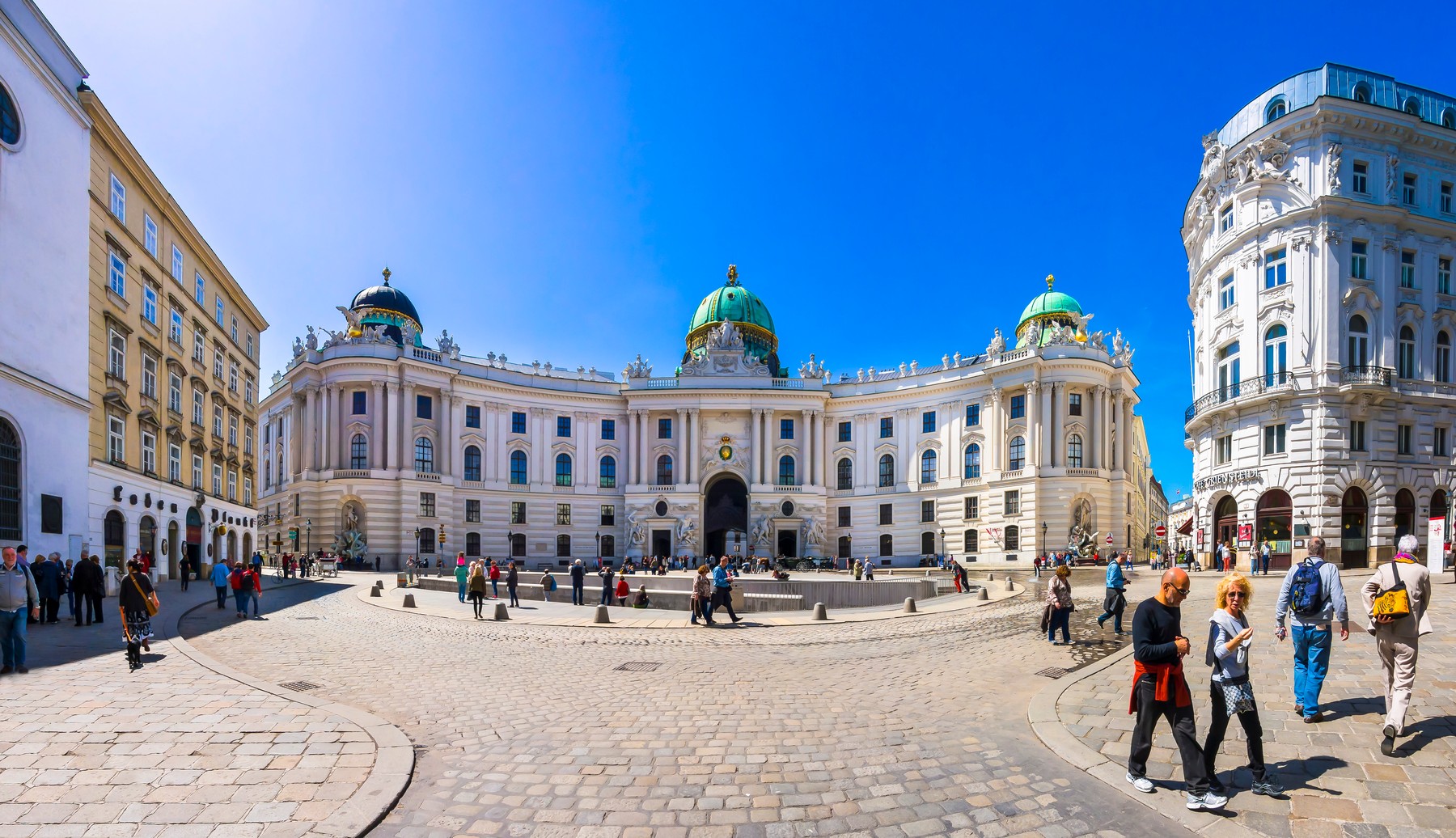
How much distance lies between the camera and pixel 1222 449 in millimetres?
37500

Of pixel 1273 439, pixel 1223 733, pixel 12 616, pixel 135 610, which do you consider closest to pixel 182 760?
pixel 135 610

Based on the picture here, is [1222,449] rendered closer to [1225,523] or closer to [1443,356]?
[1225,523]

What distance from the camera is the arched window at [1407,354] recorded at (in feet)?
111

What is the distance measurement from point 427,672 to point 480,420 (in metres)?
48.0

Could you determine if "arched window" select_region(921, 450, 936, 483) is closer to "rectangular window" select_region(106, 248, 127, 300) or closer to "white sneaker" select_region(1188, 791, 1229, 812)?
"rectangular window" select_region(106, 248, 127, 300)

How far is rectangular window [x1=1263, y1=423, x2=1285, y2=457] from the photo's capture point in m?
34.2

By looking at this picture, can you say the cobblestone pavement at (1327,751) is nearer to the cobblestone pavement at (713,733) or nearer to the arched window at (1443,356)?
the cobblestone pavement at (713,733)

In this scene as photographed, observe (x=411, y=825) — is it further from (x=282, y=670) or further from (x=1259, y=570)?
(x=1259, y=570)

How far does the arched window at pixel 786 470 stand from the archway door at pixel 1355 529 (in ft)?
119

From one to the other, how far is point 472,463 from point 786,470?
26.4 m

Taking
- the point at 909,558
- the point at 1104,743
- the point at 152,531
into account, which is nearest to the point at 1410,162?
the point at 909,558

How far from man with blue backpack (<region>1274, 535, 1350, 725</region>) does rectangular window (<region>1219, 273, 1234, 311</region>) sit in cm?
3646

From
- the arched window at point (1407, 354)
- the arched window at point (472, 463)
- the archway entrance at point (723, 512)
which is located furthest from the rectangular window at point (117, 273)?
the arched window at point (1407, 354)

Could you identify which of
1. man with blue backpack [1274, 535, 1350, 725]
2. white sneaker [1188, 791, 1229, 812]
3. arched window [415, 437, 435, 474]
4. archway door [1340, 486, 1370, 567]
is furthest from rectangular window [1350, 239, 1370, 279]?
arched window [415, 437, 435, 474]
